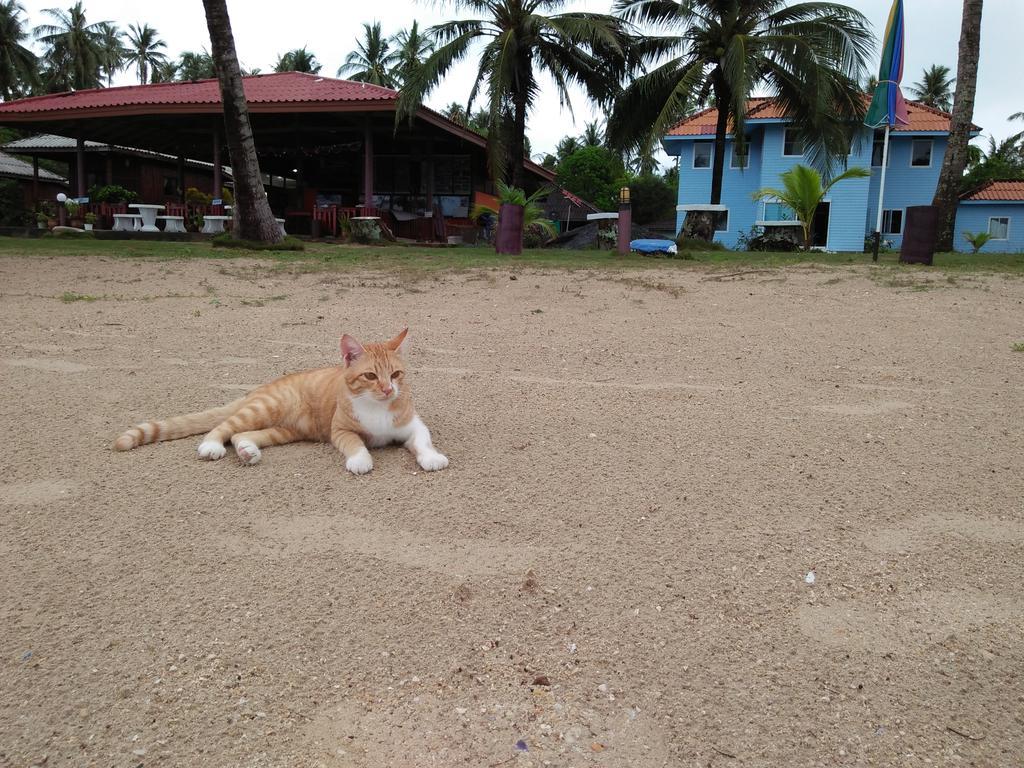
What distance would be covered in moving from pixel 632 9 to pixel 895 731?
22647 mm

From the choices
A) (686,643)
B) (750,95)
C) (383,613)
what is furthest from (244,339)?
(750,95)

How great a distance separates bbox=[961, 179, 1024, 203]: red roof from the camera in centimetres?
3278

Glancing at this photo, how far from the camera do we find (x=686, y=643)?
2264 mm

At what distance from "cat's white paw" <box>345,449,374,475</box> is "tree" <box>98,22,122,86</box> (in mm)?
61125

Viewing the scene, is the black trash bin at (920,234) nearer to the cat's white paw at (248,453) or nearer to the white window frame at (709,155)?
the cat's white paw at (248,453)

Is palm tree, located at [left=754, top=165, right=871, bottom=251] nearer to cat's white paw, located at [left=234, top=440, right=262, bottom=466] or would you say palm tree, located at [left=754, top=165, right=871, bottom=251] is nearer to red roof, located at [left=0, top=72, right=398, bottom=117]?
red roof, located at [left=0, top=72, right=398, bottom=117]

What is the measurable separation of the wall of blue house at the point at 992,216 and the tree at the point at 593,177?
18.9 meters

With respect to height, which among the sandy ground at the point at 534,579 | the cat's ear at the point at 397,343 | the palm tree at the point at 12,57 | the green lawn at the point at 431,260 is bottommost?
the sandy ground at the point at 534,579

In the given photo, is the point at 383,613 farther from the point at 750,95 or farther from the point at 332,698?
the point at 750,95

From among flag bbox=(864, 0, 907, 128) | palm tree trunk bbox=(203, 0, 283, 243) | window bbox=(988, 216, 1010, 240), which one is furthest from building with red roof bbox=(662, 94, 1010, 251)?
palm tree trunk bbox=(203, 0, 283, 243)

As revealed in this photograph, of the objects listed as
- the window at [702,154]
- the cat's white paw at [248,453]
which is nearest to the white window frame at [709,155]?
the window at [702,154]

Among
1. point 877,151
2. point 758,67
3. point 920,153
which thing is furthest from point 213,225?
point 920,153

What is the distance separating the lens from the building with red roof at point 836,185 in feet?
102

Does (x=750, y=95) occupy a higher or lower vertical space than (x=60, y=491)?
higher
